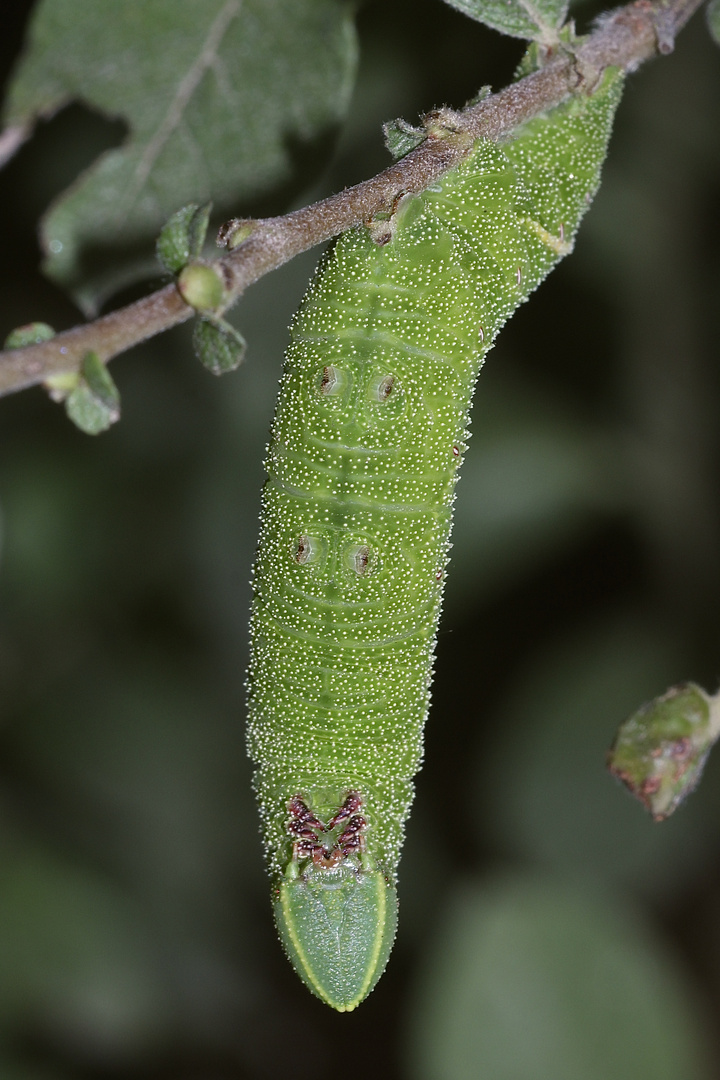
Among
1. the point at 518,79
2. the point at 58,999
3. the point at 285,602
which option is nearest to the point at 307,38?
the point at 518,79

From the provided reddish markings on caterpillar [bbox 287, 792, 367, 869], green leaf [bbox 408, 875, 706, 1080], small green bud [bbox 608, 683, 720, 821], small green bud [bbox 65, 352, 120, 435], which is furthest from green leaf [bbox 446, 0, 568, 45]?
green leaf [bbox 408, 875, 706, 1080]

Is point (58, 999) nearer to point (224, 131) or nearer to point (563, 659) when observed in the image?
point (563, 659)

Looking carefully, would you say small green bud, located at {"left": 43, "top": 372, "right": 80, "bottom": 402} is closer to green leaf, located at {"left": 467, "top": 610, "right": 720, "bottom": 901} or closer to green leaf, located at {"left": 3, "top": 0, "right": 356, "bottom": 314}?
green leaf, located at {"left": 3, "top": 0, "right": 356, "bottom": 314}

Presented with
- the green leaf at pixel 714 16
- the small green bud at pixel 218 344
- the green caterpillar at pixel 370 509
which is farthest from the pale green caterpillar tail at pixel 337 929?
the green leaf at pixel 714 16

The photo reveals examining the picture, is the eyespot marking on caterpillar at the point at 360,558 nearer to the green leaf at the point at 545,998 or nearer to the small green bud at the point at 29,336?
the small green bud at the point at 29,336

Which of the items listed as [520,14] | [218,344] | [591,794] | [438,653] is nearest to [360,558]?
[218,344]

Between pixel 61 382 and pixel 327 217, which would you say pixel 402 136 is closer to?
pixel 327 217
